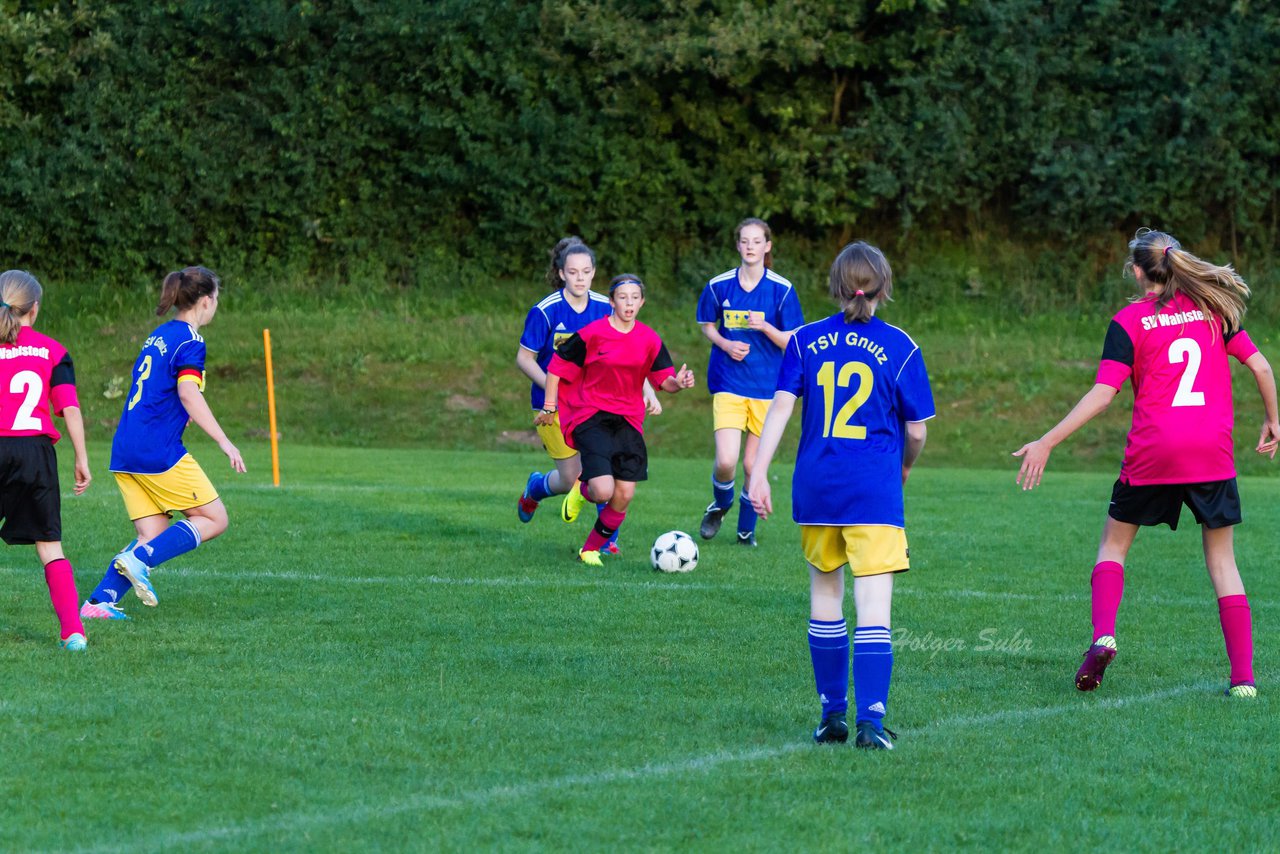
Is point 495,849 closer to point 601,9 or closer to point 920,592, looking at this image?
point 920,592

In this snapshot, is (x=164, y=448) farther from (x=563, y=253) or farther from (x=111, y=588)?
(x=563, y=253)

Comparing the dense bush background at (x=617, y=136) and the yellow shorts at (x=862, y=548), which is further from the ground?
the dense bush background at (x=617, y=136)

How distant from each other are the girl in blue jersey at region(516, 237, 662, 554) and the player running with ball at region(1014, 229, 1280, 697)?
4.15 meters

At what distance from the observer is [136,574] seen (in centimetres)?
741

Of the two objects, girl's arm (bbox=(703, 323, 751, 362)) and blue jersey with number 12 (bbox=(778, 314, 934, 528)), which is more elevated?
girl's arm (bbox=(703, 323, 751, 362))

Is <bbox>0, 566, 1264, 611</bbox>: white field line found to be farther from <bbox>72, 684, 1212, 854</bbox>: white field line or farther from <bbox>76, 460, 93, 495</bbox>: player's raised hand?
<bbox>72, 684, 1212, 854</bbox>: white field line

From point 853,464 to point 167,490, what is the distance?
3.92 m

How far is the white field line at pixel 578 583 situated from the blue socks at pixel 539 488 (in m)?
1.56

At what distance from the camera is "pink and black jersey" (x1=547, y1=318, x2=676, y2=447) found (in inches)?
374

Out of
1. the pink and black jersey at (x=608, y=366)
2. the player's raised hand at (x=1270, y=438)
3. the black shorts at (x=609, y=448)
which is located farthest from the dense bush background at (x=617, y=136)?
the player's raised hand at (x=1270, y=438)

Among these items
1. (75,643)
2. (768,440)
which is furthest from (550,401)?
(768,440)

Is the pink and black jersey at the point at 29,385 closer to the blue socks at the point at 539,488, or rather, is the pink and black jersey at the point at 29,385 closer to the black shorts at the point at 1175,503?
the blue socks at the point at 539,488

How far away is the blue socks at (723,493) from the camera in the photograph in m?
10.7

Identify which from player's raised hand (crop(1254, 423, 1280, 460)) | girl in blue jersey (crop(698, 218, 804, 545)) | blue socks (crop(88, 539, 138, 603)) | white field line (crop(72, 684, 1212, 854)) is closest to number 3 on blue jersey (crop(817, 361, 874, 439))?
white field line (crop(72, 684, 1212, 854))
